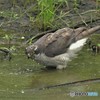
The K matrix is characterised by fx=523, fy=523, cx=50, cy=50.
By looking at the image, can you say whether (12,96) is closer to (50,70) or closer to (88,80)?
(88,80)

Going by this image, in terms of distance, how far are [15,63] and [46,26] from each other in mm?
1881

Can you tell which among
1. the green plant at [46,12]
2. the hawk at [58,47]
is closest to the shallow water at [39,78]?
the hawk at [58,47]

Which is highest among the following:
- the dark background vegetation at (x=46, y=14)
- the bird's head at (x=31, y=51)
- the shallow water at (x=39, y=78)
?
the dark background vegetation at (x=46, y=14)

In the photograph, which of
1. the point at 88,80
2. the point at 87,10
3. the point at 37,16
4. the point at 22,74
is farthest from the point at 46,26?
the point at 88,80

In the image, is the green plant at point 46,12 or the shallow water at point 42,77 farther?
the green plant at point 46,12

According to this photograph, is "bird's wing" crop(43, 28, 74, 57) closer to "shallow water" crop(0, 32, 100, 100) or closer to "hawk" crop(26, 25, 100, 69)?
"hawk" crop(26, 25, 100, 69)

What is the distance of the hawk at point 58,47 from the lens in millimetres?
9492

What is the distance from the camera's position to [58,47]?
32.0 feet

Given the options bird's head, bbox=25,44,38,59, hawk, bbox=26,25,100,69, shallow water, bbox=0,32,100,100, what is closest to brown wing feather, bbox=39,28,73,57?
hawk, bbox=26,25,100,69

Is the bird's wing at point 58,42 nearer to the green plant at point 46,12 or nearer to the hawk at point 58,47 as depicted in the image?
the hawk at point 58,47

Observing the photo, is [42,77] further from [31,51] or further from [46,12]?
[46,12]

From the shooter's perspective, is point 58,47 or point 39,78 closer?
point 39,78

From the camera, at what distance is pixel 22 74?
913 centimetres

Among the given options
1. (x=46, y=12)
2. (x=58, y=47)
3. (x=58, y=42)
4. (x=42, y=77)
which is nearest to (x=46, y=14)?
(x=46, y=12)
